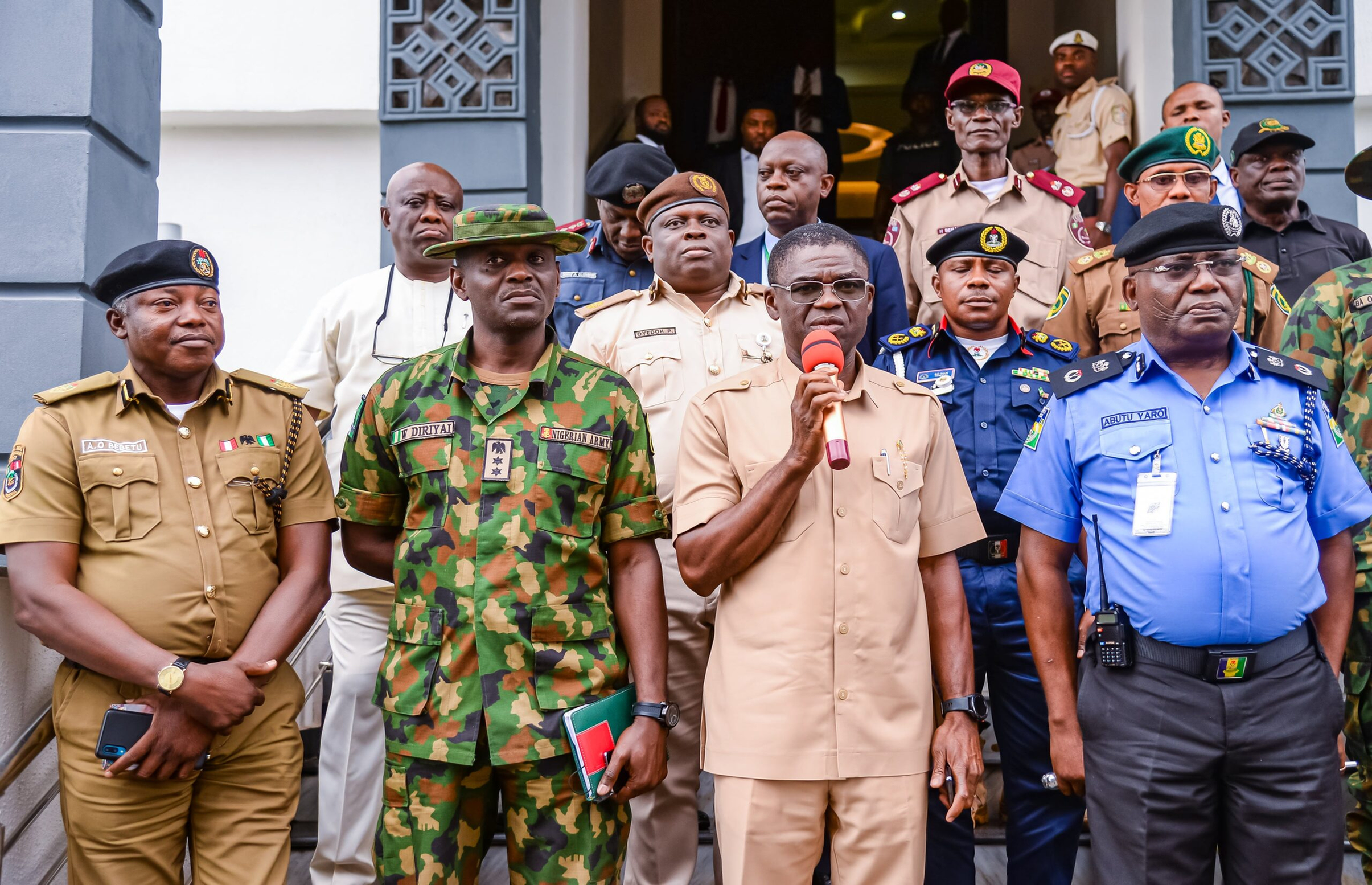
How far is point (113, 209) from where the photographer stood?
4199mm

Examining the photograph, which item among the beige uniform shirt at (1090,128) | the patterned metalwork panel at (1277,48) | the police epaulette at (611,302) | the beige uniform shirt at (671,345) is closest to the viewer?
the beige uniform shirt at (671,345)

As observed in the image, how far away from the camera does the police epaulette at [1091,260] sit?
4.46 metres

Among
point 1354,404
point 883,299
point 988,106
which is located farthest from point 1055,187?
point 1354,404

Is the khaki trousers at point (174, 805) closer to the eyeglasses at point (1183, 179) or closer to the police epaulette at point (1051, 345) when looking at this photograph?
the police epaulette at point (1051, 345)

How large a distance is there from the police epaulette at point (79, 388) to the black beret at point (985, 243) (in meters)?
2.52

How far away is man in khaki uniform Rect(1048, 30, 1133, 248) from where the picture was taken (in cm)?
658

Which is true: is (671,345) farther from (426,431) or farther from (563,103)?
(563,103)

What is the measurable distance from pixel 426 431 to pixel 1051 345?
2021 mm

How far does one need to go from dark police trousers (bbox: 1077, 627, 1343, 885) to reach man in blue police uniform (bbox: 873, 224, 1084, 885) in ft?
1.58

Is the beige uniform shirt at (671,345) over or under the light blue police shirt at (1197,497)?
over

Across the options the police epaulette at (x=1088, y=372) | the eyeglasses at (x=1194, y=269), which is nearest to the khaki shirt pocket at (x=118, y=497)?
the police epaulette at (x=1088, y=372)

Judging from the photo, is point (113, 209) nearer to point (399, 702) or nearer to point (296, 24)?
point (399, 702)

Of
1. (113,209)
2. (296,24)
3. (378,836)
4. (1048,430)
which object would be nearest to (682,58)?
(296,24)

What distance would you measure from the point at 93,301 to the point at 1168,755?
356 cm
